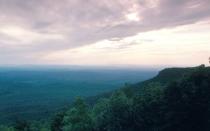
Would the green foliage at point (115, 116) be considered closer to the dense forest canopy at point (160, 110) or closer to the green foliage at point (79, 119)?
the dense forest canopy at point (160, 110)

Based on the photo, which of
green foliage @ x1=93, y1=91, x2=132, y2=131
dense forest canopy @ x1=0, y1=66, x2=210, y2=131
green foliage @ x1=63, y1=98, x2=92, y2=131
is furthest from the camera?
green foliage @ x1=63, y1=98, x2=92, y2=131

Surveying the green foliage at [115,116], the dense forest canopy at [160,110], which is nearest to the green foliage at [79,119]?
the dense forest canopy at [160,110]

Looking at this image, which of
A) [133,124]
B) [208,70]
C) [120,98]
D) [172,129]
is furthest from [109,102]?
[208,70]

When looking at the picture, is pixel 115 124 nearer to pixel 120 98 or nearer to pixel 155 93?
pixel 120 98

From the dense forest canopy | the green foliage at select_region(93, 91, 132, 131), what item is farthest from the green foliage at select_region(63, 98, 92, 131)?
the green foliage at select_region(93, 91, 132, 131)

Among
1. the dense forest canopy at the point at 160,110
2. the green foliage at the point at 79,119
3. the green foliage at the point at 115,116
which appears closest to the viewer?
the dense forest canopy at the point at 160,110

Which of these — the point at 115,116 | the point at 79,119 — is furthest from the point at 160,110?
the point at 79,119

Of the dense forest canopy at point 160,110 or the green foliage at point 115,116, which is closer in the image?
the dense forest canopy at point 160,110

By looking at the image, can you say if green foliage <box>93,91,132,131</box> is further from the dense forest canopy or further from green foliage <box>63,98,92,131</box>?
green foliage <box>63,98,92,131</box>

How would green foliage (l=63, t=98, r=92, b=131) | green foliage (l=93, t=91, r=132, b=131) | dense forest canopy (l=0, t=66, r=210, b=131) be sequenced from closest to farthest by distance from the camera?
dense forest canopy (l=0, t=66, r=210, b=131) → green foliage (l=93, t=91, r=132, b=131) → green foliage (l=63, t=98, r=92, b=131)
